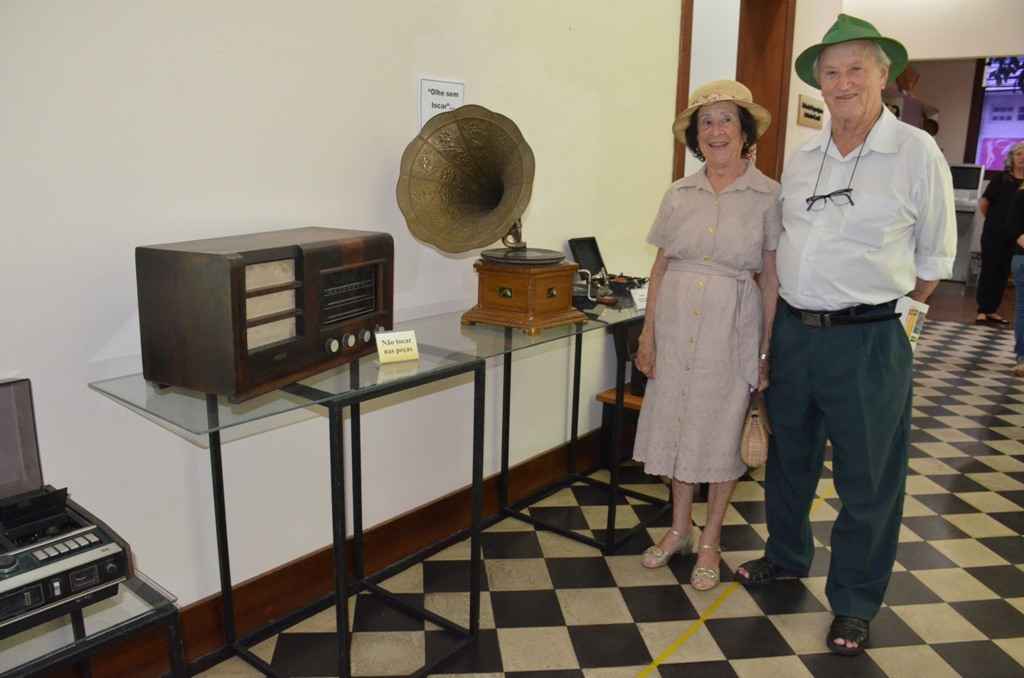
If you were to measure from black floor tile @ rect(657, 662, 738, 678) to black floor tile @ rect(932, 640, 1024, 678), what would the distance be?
69 centimetres

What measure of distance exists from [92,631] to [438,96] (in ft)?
6.37

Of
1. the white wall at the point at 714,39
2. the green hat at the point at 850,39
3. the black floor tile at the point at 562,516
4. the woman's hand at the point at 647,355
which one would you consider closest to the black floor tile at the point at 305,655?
the black floor tile at the point at 562,516

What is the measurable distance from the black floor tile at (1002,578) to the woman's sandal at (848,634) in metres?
0.73

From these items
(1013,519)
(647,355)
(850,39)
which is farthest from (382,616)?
(1013,519)

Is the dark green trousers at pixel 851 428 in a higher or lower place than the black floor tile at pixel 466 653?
higher

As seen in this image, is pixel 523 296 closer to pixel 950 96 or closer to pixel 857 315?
pixel 857 315

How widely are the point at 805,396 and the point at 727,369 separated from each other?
252 mm

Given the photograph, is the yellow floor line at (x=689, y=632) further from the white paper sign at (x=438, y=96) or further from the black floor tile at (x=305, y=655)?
the white paper sign at (x=438, y=96)

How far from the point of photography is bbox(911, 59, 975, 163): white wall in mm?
11344

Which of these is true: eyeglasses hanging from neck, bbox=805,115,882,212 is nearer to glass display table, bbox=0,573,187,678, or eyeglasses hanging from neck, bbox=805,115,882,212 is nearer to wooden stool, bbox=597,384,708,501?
wooden stool, bbox=597,384,708,501

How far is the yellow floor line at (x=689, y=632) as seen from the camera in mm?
2252

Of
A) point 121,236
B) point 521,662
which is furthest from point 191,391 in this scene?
point 521,662

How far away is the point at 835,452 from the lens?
2.38 meters

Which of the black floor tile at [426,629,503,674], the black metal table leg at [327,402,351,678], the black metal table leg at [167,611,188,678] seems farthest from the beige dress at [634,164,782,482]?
the black metal table leg at [167,611,188,678]
